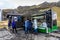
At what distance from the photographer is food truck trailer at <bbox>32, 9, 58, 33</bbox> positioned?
1341cm

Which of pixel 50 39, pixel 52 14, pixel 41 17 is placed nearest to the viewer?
pixel 50 39

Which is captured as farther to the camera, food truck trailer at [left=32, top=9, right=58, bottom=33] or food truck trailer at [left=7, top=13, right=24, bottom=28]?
food truck trailer at [left=7, top=13, right=24, bottom=28]

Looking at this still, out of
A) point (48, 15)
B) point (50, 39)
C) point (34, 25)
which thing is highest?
point (48, 15)

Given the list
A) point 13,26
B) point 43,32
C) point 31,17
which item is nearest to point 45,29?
point 43,32

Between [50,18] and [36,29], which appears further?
[36,29]

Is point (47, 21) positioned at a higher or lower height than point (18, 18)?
lower

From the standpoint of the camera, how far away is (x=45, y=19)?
13.8m

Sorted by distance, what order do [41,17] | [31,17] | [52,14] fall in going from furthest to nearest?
[31,17], [41,17], [52,14]

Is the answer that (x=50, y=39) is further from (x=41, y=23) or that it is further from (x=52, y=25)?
(x=41, y=23)

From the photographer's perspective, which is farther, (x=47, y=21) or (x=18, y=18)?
(x=18, y=18)

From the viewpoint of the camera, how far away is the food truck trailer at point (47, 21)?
13405mm

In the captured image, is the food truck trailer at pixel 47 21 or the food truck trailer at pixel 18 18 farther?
the food truck trailer at pixel 18 18

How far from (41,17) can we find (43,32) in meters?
1.43

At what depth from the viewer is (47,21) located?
537 inches
